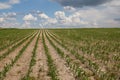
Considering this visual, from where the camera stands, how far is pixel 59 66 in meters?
14.8

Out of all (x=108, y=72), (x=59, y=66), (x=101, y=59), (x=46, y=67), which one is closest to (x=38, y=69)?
(x=46, y=67)

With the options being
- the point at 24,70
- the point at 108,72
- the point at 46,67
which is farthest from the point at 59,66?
the point at 108,72

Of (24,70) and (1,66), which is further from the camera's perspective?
(1,66)

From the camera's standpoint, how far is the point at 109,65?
14.9 metres

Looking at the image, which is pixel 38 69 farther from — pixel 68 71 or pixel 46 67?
pixel 68 71

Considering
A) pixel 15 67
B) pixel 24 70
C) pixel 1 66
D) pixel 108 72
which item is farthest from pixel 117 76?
pixel 1 66

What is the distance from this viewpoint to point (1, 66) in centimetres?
1477

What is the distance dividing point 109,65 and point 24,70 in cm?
590

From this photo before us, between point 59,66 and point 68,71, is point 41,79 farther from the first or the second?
point 59,66

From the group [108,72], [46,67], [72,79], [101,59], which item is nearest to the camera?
[72,79]

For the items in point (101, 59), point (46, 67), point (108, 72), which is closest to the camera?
point (108, 72)

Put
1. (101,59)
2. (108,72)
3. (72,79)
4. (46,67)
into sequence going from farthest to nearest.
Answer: (101,59) < (46,67) < (108,72) < (72,79)

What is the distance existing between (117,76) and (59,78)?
3.33 m

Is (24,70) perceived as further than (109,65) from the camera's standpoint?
No
